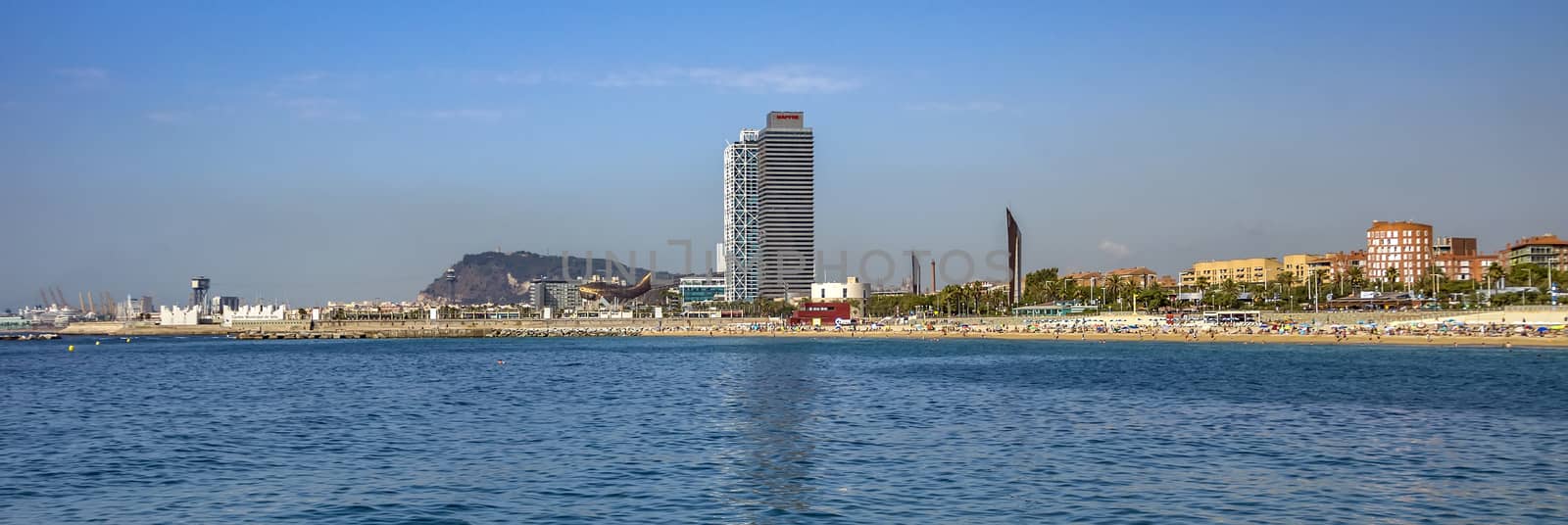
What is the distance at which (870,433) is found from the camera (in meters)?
31.3

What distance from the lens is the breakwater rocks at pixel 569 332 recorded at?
176875mm

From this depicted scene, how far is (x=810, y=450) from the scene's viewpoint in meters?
28.2

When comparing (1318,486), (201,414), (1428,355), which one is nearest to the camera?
(1318,486)

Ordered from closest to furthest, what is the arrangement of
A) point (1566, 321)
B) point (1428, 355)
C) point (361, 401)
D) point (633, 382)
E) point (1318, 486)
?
point (1318, 486), point (361, 401), point (633, 382), point (1428, 355), point (1566, 321)

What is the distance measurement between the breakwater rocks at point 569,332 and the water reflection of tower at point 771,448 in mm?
122266

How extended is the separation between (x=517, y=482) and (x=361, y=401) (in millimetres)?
23652

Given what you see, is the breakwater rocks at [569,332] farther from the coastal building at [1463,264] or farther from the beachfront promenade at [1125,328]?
the coastal building at [1463,264]

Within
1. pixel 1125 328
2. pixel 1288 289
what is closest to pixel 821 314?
pixel 1288 289

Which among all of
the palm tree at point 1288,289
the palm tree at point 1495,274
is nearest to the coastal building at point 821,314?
the palm tree at point 1288,289

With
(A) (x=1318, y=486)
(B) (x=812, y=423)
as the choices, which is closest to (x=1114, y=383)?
(B) (x=812, y=423)

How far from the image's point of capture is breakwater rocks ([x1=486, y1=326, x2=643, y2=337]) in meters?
177

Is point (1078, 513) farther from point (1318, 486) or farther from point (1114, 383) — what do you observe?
point (1114, 383)

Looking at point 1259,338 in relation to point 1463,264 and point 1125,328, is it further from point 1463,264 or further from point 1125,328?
point 1463,264

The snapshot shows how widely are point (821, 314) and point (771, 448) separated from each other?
158188 mm
